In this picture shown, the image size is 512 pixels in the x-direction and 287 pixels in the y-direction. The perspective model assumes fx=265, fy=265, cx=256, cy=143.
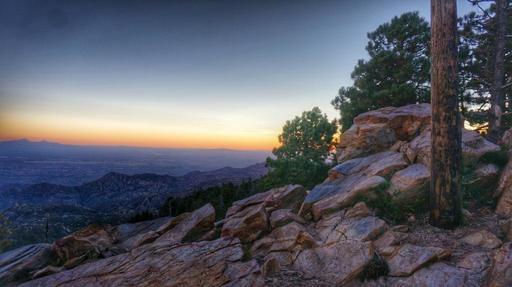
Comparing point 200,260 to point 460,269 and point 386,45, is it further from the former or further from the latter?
point 386,45

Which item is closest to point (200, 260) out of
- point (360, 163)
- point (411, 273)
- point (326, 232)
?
point (326, 232)

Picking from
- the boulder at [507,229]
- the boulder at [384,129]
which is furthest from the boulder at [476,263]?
the boulder at [384,129]

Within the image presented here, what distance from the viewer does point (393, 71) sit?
2408 centimetres

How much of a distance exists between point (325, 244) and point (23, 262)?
13.8 m

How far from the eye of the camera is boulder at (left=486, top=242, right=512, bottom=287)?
18.5 feet

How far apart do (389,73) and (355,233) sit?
19.4 m

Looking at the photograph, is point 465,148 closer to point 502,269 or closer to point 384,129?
point 384,129

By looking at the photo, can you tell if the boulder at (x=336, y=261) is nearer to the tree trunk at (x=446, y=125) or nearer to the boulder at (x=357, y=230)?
the boulder at (x=357, y=230)

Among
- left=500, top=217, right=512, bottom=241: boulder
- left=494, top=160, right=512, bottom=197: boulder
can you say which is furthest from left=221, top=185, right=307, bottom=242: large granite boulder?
left=494, top=160, right=512, bottom=197: boulder

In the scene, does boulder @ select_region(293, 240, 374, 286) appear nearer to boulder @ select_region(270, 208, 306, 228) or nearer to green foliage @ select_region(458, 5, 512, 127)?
boulder @ select_region(270, 208, 306, 228)

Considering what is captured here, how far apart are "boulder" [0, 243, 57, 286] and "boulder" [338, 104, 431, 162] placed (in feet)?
59.0

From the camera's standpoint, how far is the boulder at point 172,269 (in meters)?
8.37

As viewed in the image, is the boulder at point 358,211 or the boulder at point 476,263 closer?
the boulder at point 476,263

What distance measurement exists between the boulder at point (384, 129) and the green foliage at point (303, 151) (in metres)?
5.12
